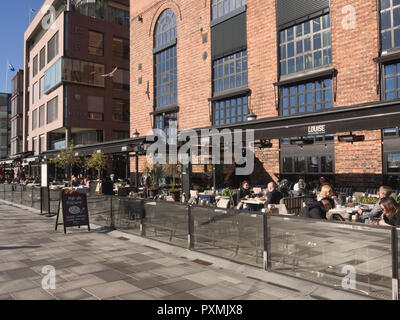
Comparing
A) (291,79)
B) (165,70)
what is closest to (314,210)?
(291,79)

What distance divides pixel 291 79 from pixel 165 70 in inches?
460

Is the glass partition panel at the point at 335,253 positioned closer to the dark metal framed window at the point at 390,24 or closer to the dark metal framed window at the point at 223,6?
A: the dark metal framed window at the point at 390,24

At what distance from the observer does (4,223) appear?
11.5m

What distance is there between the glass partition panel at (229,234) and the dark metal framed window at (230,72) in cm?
1402

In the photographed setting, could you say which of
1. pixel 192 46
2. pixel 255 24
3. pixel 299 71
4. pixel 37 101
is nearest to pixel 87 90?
pixel 37 101

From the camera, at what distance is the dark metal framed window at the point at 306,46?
52.0ft

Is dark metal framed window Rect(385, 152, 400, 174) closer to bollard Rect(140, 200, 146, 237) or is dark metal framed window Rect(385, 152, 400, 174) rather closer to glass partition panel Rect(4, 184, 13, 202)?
bollard Rect(140, 200, 146, 237)

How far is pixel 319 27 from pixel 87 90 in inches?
1185

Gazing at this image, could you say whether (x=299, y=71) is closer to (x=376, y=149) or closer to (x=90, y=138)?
(x=376, y=149)

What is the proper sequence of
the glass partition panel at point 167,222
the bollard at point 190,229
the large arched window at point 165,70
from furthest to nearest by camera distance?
the large arched window at point 165,70 → the glass partition panel at point 167,222 → the bollard at point 190,229

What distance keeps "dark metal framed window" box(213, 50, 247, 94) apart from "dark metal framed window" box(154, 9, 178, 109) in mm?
4271
